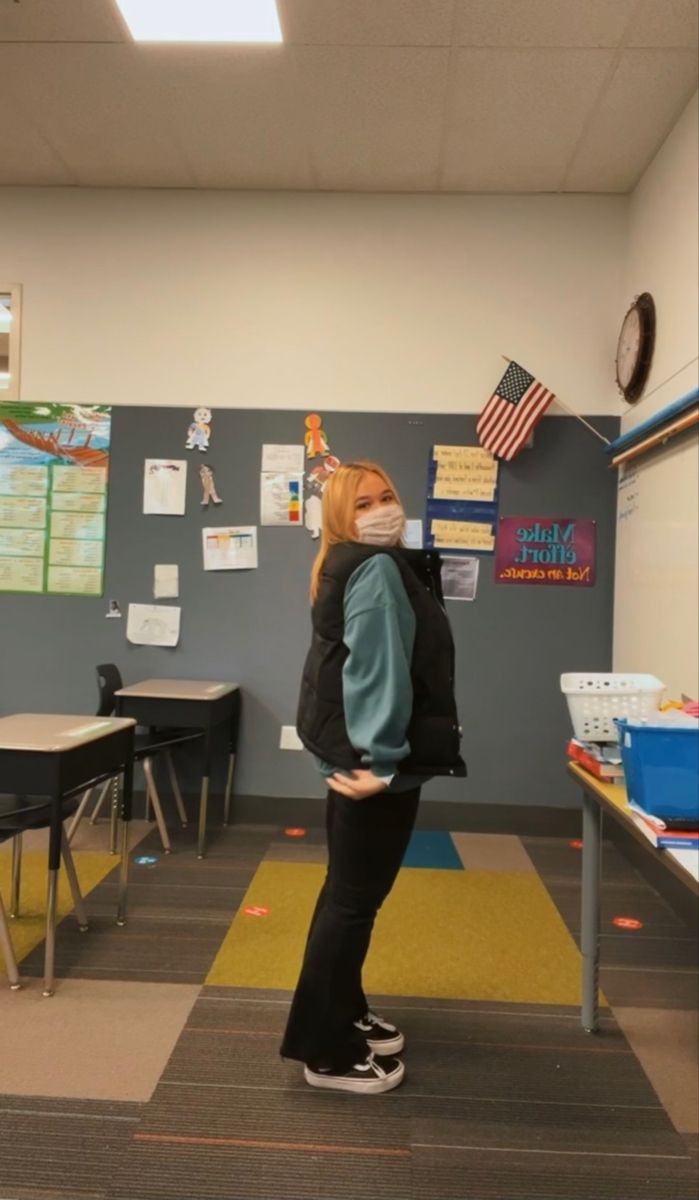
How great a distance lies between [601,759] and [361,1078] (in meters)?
0.97

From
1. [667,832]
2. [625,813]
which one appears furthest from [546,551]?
[667,832]

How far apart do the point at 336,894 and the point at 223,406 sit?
2704 millimetres

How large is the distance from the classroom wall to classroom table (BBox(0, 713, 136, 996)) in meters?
2.10

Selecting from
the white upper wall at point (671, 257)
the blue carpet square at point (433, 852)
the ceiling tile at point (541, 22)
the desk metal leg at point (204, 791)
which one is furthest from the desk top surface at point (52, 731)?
the ceiling tile at point (541, 22)

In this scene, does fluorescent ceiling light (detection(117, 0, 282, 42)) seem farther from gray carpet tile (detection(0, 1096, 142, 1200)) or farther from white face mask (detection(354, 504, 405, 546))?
gray carpet tile (detection(0, 1096, 142, 1200))

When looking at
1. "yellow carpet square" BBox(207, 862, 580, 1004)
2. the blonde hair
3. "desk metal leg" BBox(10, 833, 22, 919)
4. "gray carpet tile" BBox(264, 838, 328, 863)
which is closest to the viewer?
the blonde hair

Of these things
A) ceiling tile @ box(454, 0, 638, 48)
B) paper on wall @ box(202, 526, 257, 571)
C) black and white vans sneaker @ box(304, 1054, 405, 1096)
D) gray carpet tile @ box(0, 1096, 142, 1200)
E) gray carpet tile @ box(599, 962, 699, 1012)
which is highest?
ceiling tile @ box(454, 0, 638, 48)

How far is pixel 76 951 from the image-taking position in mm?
2301

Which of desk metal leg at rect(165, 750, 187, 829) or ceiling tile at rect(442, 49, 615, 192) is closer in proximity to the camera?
ceiling tile at rect(442, 49, 615, 192)

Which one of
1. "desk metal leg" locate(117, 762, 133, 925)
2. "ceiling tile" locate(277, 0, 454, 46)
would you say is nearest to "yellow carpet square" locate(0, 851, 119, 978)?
"desk metal leg" locate(117, 762, 133, 925)

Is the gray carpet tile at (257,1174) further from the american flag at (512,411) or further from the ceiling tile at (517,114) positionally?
the ceiling tile at (517,114)

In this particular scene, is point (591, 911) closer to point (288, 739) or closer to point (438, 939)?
point (438, 939)

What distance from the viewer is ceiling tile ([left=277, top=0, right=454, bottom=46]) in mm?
2471

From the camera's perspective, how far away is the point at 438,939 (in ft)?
8.04
